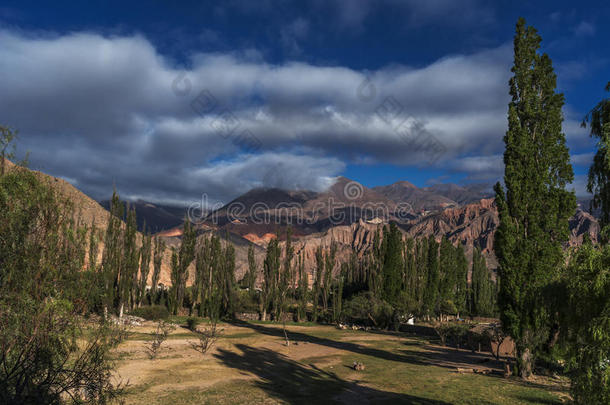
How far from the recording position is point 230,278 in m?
57.8

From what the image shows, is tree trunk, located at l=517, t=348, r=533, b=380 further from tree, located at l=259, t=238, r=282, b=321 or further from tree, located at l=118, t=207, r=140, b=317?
tree, located at l=118, t=207, r=140, b=317

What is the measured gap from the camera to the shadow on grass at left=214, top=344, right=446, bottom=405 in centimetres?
1593

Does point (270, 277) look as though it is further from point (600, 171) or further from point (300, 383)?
point (600, 171)

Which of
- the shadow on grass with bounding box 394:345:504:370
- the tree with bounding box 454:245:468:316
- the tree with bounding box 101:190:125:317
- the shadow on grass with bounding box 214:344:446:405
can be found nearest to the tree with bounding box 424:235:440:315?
the tree with bounding box 454:245:468:316

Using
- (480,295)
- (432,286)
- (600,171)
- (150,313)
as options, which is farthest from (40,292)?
(480,295)

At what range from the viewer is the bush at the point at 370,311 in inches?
1916

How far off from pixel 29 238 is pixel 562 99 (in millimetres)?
25583

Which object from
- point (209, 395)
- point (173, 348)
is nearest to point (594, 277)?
point (209, 395)

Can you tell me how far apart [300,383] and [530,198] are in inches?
623

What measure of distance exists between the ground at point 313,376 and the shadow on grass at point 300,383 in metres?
0.04

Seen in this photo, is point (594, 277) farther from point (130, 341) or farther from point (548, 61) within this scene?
point (130, 341)

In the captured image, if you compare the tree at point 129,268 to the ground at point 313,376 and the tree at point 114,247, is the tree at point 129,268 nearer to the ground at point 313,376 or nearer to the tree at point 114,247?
the tree at point 114,247

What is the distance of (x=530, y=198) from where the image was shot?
67.5ft

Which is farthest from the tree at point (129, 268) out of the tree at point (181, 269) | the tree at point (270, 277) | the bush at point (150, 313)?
the tree at point (270, 277)
